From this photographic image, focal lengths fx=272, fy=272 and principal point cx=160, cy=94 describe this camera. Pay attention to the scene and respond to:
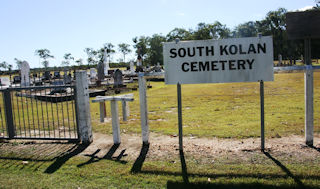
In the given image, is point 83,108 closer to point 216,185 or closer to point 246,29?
point 216,185

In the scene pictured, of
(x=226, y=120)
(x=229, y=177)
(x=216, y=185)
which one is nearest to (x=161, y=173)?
(x=216, y=185)

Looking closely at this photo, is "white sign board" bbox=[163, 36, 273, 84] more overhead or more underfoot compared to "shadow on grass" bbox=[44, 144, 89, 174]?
more overhead

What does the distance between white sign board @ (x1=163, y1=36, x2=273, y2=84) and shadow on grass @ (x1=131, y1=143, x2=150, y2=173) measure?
5.35 ft

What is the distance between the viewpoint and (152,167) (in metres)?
4.71

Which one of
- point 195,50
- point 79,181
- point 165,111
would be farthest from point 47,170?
point 165,111

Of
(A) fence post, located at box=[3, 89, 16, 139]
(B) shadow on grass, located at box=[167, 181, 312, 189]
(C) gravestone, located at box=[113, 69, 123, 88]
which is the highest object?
(C) gravestone, located at box=[113, 69, 123, 88]

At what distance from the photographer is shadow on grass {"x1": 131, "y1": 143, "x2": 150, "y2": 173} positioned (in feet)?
15.3

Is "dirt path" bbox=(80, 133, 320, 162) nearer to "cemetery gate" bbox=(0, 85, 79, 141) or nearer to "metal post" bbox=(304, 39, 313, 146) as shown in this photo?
"metal post" bbox=(304, 39, 313, 146)

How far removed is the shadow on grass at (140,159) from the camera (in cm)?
466

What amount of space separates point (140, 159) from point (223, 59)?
2.49 m

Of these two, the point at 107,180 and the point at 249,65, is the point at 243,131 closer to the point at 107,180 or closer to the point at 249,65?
the point at 249,65

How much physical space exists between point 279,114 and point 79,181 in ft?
22.7

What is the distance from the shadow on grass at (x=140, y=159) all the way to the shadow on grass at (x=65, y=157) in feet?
4.41

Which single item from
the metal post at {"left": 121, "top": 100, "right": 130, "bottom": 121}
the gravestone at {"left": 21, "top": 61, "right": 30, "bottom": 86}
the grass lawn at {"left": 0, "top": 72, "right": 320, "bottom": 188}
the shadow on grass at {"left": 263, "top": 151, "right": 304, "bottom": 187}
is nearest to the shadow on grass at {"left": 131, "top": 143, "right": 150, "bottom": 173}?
the grass lawn at {"left": 0, "top": 72, "right": 320, "bottom": 188}
